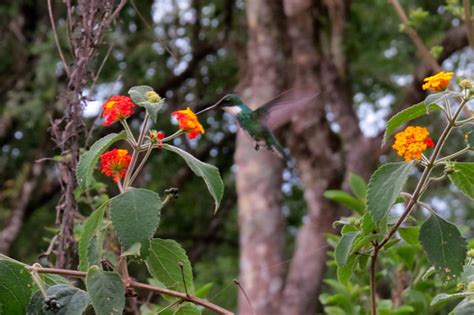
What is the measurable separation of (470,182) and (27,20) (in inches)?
267

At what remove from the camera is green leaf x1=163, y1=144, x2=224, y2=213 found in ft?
4.28

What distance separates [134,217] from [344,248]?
1.13 feet

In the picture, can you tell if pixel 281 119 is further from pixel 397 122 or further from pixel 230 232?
pixel 230 232

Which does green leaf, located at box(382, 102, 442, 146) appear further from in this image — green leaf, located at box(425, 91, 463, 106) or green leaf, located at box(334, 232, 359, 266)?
green leaf, located at box(334, 232, 359, 266)

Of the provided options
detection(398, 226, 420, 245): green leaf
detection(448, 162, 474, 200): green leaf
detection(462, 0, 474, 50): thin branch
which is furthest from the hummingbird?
detection(448, 162, 474, 200): green leaf

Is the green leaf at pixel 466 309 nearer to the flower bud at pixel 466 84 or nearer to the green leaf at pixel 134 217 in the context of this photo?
the flower bud at pixel 466 84

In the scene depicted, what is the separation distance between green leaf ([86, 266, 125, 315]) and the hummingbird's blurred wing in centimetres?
137

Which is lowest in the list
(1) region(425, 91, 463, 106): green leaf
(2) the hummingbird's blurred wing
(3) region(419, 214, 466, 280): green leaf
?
(2) the hummingbird's blurred wing

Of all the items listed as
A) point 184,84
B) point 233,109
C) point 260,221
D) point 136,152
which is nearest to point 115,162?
point 136,152

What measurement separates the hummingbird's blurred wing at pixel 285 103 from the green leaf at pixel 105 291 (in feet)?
4.51

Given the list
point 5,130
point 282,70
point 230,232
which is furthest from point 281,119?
point 230,232

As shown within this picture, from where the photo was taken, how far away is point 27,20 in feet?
24.8

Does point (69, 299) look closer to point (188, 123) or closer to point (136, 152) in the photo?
point (136, 152)

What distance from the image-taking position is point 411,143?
1.28m
